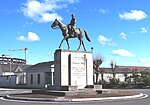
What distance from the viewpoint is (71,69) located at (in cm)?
3156

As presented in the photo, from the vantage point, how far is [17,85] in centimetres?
8344

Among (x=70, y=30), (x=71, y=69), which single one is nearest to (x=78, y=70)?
(x=71, y=69)

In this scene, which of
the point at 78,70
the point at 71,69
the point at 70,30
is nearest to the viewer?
the point at 71,69

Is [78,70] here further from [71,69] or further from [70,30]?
[70,30]

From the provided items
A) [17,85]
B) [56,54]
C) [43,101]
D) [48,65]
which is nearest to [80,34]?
[56,54]

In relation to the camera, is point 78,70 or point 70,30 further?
point 70,30

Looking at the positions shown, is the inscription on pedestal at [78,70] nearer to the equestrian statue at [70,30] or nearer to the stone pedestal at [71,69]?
the stone pedestal at [71,69]

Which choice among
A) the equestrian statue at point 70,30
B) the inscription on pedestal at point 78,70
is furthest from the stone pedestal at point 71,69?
the equestrian statue at point 70,30

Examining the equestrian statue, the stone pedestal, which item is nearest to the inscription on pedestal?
the stone pedestal

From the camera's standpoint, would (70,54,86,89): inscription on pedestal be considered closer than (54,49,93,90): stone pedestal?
No

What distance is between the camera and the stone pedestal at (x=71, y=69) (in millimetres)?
31359

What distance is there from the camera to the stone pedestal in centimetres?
3136

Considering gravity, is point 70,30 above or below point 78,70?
above

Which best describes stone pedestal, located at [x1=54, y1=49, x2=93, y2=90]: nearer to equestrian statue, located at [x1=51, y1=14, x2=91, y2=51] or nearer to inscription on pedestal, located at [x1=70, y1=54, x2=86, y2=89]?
inscription on pedestal, located at [x1=70, y1=54, x2=86, y2=89]
